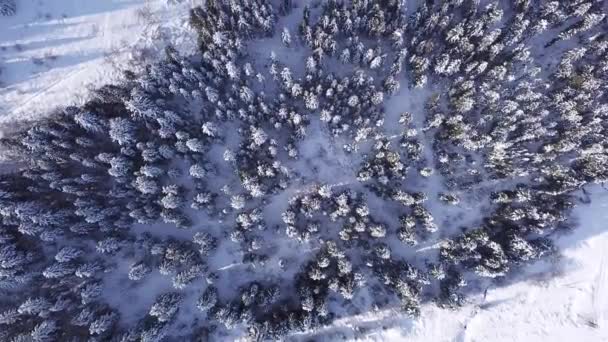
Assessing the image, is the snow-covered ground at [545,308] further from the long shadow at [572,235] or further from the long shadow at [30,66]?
the long shadow at [30,66]

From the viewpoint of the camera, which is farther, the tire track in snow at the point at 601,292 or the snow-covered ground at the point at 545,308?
the tire track in snow at the point at 601,292

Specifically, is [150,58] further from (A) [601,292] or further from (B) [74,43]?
(A) [601,292]

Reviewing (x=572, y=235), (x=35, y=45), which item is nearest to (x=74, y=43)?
(x=35, y=45)

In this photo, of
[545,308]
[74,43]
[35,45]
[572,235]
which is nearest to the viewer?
[545,308]

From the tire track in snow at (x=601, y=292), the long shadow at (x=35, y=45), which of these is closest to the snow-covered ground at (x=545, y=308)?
the tire track in snow at (x=601, y=292)

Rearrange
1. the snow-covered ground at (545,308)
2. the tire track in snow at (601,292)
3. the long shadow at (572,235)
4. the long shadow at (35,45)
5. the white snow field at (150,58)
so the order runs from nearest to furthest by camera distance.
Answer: the snow-covered ground at (545,308), the white snow field at (150,58), the long shadow at (572,235), the long shadow at (35,45), the tire track in snow at (601,292)

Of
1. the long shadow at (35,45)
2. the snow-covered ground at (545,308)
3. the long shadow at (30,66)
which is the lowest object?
the snow-covered ground at (545,308)
